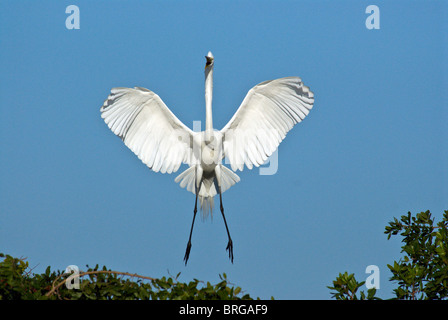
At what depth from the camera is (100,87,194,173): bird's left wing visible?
793cm

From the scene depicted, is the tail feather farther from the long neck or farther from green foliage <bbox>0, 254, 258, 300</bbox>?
green foliage <bbox>0, 254, 258, 300</bbox>

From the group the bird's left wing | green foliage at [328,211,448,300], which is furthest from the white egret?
green foliage at [328,211,448,300]

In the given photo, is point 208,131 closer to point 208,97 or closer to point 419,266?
point 208,97

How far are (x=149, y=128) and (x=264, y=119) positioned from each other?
1.95 m

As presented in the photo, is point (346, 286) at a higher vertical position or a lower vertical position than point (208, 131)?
lower

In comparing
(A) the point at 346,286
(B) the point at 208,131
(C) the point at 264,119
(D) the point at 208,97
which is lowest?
(A) the point at 346,286

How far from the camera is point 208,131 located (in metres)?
8.36

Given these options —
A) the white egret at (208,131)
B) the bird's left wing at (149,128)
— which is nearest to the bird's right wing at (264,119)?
the white egret at (208,131)

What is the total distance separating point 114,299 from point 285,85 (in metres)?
4.53

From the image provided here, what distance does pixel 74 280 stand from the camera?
4.88 meters

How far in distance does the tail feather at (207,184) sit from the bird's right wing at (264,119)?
0.18m

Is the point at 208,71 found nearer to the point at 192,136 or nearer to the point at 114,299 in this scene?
the point at 192,136

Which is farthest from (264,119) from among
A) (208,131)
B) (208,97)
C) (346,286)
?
(346,286)
